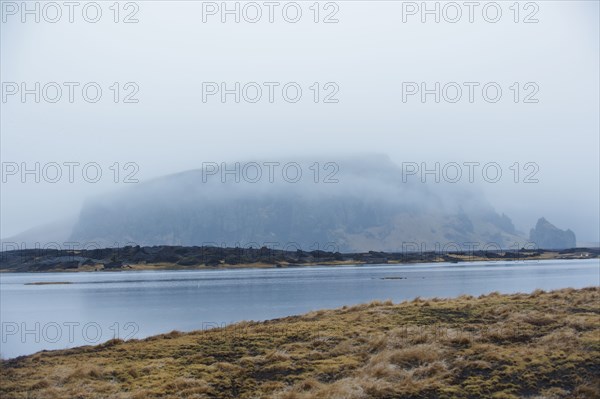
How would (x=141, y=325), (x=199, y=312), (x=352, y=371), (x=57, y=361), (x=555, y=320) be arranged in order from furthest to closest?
(x=199, y=312)
(x=141, y=325)
(x=555, y=320)
(x=57, y=361)
(x=352, y=371)

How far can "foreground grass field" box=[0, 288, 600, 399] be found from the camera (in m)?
19.0

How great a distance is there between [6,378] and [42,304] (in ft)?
170

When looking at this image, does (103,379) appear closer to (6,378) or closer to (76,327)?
(6,378)

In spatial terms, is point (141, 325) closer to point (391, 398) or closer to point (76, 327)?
point (76, 327)

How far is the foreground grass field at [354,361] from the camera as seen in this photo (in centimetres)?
1900

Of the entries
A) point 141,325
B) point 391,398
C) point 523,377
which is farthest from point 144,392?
point 141,325

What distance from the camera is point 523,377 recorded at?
19500 mm

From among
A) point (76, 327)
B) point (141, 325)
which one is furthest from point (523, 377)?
point (76, 327)

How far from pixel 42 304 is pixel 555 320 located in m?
60.8

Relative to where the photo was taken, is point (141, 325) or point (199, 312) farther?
point (199, 312)

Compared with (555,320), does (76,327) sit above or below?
below

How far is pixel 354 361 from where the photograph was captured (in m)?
22.2

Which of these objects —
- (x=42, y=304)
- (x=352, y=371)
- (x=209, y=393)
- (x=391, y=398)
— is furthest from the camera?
(x=42, y=304)

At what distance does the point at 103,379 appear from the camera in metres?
21.1
